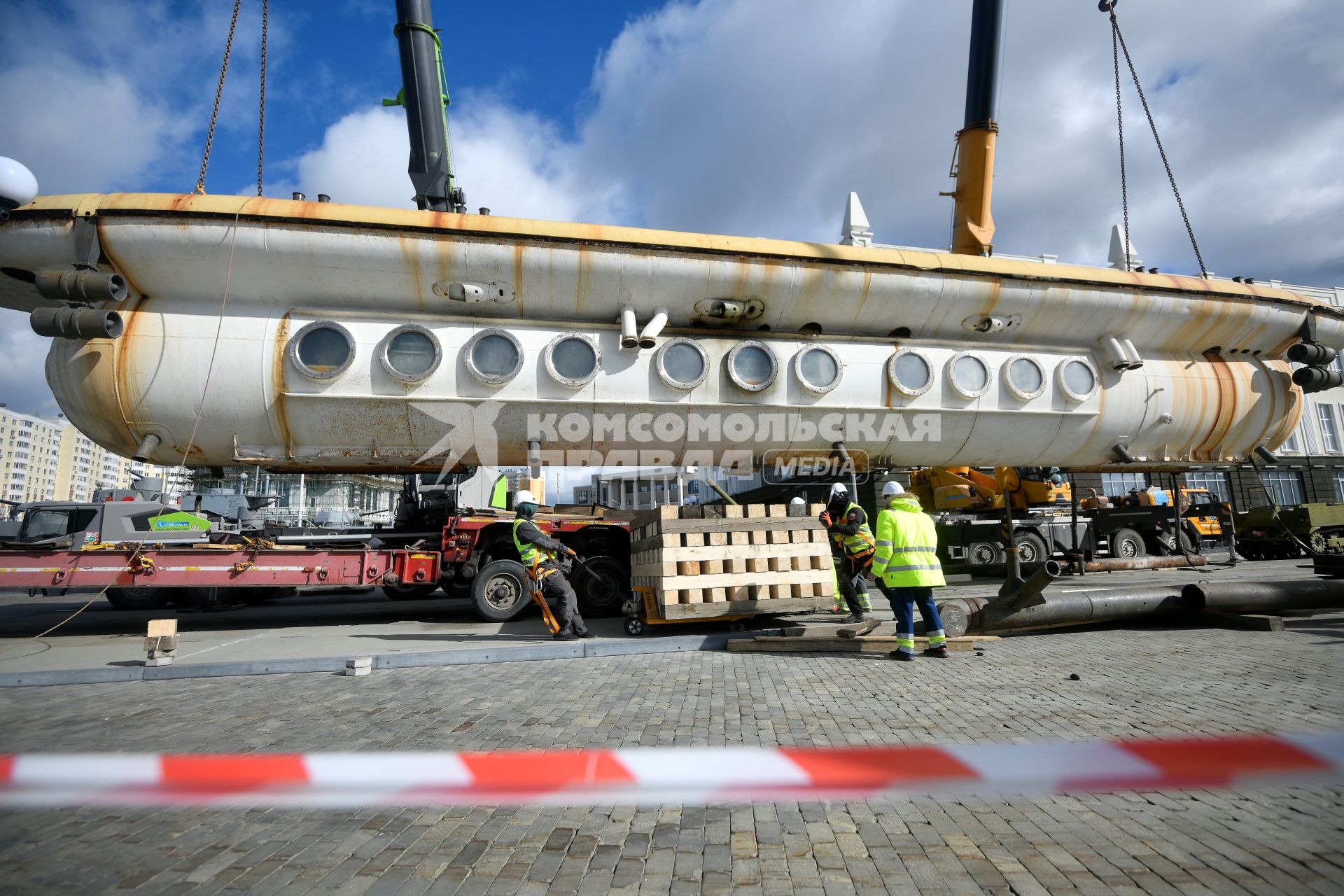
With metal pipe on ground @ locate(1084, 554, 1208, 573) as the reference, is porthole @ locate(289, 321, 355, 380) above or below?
above

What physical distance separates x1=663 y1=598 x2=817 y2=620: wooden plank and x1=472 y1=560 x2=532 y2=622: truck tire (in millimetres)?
2565

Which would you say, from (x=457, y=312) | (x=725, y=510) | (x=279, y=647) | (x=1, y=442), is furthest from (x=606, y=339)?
(x=1, y=442)

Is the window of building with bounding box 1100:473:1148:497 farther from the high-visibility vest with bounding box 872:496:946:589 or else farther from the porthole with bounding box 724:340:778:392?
the high-visibility vest with bounding box 872:496:946:589

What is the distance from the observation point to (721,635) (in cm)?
629

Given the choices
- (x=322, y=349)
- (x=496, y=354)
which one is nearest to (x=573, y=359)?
(x=496, y=354)

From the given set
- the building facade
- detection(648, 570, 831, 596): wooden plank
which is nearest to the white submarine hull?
detection(648, 570, 831, 596): wooden plank

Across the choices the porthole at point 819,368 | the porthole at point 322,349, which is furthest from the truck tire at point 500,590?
the porthole at point 819,368

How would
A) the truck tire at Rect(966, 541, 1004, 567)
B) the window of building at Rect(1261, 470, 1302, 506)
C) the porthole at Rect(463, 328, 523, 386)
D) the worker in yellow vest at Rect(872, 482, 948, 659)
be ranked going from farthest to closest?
the window of building at Rect(1261, 470, 1302, 506) < the truck tire at Rect(966, 541, 1004, 567) < the porthole at Rect(463, 328, 523, 386) < the worker in yellow vest at Rect(872, 482, 948, 659)

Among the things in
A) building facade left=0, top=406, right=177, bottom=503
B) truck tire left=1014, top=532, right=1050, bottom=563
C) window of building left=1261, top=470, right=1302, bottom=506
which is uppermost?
building facade left=0, top=406, right=177, bottom=503

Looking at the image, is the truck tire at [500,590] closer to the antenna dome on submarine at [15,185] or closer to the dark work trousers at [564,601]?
the dark work trousers at [564,601]

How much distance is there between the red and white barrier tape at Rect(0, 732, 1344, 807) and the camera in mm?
1768

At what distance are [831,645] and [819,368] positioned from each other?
4.51 m

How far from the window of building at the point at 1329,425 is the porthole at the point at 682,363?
4096 centimetres

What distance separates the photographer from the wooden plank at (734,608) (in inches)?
246
